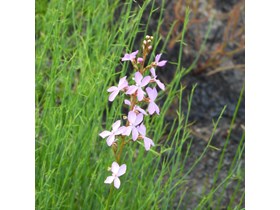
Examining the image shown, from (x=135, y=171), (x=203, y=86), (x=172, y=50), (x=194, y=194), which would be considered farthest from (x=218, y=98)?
(x=135, y=171)

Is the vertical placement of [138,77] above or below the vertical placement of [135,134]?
above

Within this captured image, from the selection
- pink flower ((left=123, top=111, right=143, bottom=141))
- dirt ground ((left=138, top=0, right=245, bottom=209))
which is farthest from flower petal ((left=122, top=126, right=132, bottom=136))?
dirt ground ((left=138, top=0, right=245, bottom=209))

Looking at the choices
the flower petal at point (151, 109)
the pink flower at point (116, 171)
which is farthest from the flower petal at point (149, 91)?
the pink flower at point (116, 171)

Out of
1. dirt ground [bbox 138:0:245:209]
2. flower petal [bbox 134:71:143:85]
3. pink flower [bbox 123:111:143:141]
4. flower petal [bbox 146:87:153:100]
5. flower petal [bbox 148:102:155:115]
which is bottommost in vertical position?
dirt ground [bbox 138:0:245:209]

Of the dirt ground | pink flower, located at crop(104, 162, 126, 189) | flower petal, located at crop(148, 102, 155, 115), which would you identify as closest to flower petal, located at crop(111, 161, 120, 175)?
pink flower, located at crop(104, 162, 126, 189)

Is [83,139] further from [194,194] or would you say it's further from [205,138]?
[205,138]

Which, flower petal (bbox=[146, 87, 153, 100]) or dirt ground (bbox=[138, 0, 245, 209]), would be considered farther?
dirt ground (bbox=[138, 0, 245, 209])

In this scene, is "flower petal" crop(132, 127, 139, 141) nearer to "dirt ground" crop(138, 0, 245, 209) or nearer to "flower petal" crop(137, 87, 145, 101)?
"flower petal" crop(137, 87, 145, 101)

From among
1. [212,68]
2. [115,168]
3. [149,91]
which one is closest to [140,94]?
[149,91]

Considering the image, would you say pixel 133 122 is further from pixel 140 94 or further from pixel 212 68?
pixel 212 68

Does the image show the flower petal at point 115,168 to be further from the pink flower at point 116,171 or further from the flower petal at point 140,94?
the flower petal at point 140,94

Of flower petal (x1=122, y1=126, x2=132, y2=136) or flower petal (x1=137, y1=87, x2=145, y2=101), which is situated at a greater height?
flower petal (x1=137, y1=87, x2=145, y2=101)
